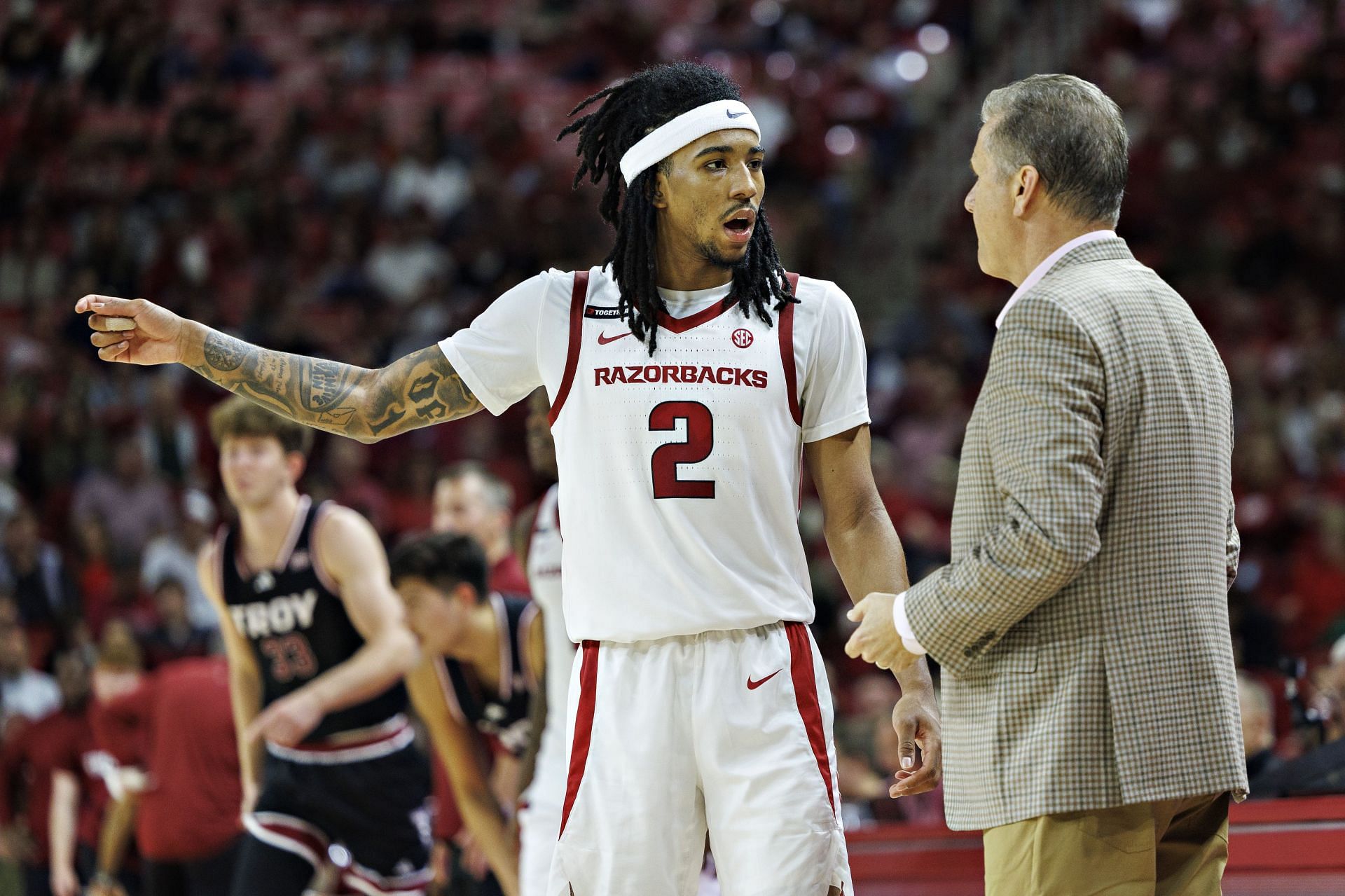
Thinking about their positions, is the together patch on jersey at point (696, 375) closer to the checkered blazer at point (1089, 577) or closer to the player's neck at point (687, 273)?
the player's neck at point (687, 273)

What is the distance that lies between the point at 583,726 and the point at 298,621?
2.92m

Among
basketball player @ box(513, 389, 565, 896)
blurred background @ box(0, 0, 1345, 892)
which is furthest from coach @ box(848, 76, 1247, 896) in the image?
blurred background @ box(0, 0, 1345, 892)

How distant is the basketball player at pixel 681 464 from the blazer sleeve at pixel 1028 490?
0.50 meters

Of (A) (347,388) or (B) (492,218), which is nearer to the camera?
(A) (347,388)

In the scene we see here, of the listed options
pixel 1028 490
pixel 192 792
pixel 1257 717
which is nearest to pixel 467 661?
pixel 192 792

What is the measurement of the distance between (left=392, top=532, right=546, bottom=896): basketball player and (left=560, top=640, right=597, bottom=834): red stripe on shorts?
293 centimetres

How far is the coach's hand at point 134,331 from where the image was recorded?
3.55m

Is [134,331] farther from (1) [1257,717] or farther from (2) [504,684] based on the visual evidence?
(1) [1257,717]

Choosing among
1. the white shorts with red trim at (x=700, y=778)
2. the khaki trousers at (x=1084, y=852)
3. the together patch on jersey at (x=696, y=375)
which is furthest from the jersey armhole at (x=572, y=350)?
the khaki trousers at (x=1084, y=852)

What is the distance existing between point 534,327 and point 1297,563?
7650mm

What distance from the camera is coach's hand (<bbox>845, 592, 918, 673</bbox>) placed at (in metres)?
3.00

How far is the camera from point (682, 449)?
3393 mm

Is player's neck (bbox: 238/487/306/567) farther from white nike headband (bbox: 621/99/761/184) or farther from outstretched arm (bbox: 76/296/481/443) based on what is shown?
white nike headband (bbox: 621/99/761/184)

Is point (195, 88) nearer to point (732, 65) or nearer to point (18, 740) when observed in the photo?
point (732, 65)
